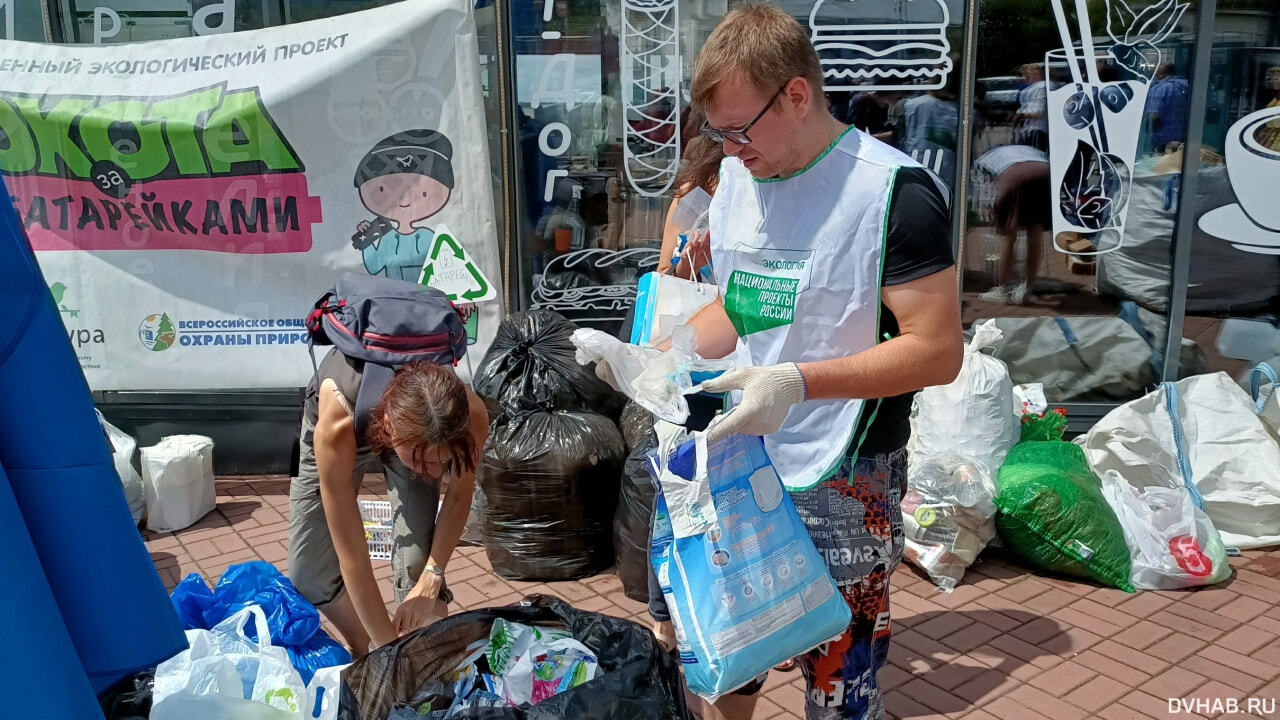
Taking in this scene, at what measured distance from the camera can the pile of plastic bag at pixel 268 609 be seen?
268cm

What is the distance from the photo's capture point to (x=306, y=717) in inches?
85.7

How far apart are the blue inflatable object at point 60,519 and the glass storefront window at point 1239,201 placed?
16.9ft

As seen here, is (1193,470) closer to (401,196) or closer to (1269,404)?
(1269,404)

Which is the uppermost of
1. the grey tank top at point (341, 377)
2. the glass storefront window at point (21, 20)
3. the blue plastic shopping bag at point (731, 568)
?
the glass storefront window at point (21, 20)

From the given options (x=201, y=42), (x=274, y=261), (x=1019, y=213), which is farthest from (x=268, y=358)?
(x=1019, y=213)

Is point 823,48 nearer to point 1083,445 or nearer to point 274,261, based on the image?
point 1083,445

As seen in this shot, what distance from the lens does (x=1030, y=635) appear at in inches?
145

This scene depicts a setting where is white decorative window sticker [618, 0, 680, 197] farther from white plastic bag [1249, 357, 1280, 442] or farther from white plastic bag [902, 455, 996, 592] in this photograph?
white plastic bag [1249, 357, 1280, 442]

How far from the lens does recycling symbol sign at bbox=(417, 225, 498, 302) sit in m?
4.81

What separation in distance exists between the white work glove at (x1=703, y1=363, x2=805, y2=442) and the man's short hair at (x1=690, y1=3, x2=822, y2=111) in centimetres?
56

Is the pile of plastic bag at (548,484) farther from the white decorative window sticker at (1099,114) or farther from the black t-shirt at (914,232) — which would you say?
the white decorative window sticker at (1099,114)

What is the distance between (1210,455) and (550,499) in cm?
295

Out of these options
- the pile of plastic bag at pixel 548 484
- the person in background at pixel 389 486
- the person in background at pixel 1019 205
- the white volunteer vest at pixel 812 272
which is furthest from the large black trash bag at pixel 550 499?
the person in background at pixel 1019 205

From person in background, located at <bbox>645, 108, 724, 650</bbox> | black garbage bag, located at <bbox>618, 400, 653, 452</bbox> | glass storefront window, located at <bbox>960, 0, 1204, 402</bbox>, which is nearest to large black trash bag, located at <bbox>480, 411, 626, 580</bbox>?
black garbage bag, located at <bbox>618, 400, 653, 452</bbox>
